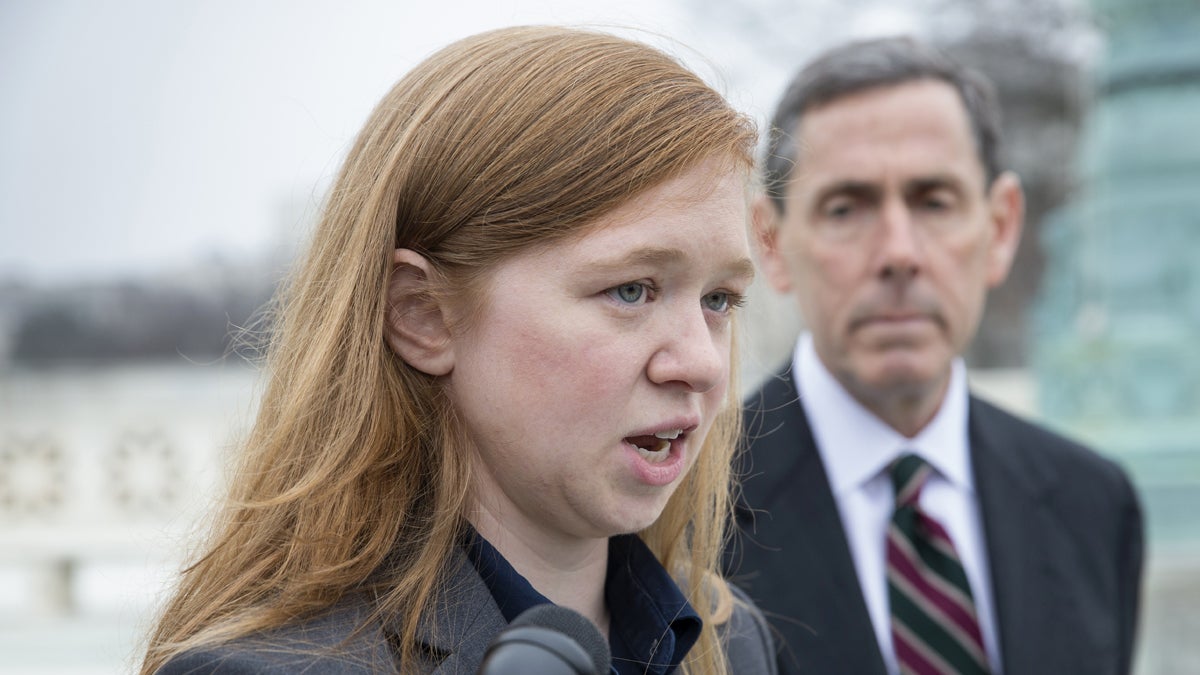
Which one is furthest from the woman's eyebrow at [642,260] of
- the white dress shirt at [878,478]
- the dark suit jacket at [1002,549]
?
the white dress shirt at [878,478]

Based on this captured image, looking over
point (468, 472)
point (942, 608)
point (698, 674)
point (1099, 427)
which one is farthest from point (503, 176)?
point (1099, 427)

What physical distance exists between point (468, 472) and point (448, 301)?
0.25 metres

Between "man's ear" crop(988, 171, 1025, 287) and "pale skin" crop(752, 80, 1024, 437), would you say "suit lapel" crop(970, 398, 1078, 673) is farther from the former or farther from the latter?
"man's ear" crop(988, 171, 1025, 287)

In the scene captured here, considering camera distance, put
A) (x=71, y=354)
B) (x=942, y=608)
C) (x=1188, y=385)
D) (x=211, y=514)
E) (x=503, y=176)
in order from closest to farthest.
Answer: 1. (x=503, y=176)
2. (x=211, y=514)
3. (x=942, y=608)
4. (x=1188, y=385)
5. (x=71, y=354)

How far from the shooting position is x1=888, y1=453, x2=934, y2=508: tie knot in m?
3.06

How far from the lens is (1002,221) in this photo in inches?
136

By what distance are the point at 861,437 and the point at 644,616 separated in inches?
47.5

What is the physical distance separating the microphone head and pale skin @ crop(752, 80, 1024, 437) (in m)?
1.69

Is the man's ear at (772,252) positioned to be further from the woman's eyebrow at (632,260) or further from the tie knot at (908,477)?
the woman's eyebrow at (632,260)

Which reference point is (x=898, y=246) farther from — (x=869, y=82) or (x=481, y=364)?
(x=481, y=364)

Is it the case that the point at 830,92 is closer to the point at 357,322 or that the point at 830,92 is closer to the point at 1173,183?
the point at 357,322

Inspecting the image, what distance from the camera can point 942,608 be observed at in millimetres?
2900

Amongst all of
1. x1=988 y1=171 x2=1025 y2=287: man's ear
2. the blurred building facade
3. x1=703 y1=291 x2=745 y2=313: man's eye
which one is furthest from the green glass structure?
x1=703 y1=291 x2=745 y2=313: man's eye

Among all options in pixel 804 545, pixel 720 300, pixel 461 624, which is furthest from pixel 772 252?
pixel 461 624
